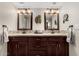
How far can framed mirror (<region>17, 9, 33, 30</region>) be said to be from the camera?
4.25ft

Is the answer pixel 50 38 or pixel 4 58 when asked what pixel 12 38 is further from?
pixel 50 38

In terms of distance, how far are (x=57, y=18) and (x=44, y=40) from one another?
29 centimetres

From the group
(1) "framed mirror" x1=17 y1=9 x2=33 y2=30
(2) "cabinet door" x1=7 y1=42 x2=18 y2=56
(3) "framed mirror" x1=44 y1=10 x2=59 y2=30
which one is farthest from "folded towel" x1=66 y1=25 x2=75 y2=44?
(2) "cabinet door" x1=7 y1=42 x2=18 y2=56

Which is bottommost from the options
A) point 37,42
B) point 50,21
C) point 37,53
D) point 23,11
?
point 37,53

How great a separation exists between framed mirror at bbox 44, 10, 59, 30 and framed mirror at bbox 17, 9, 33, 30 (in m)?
0.18

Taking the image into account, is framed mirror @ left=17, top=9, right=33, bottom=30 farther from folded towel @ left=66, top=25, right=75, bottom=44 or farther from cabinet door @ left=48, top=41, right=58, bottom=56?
folded towel @ left=66, top=25, right=75, bottom=44

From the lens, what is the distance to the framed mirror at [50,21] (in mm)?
1310

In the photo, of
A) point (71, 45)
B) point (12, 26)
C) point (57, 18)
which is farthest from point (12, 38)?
point (71, 45)

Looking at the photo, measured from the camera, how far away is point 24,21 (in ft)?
4.36

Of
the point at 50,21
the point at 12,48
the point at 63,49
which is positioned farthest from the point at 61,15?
the point at 12,48

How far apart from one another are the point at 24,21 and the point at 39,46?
330mm

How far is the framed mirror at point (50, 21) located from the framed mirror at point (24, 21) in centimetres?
18

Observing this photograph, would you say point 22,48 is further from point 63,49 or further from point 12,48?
point 63,49

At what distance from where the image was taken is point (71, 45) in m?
1.31
